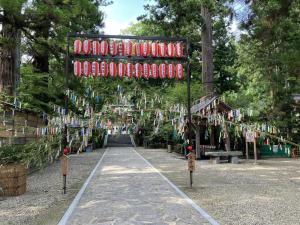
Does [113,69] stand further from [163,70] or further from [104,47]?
[163,70]

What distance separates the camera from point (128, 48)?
55.6 feet

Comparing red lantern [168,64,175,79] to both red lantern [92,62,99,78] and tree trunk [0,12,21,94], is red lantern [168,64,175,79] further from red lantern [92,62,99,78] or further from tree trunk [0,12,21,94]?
tree trunk [0,12,21,94]

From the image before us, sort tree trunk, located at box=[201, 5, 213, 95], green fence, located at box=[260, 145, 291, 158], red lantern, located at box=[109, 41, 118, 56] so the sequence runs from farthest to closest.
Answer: green fence, located at box=[260, 145, 291, 158], tree trunk, located at box=[201, 5, 213, 95], red lantern, located at box=[109, 41, 118, 56]

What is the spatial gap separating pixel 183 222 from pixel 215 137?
76.4 feet

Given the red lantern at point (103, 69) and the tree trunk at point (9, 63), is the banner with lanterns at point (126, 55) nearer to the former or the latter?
the red lantern at point (103, 69)

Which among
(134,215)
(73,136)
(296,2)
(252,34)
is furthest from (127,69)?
(134,215)

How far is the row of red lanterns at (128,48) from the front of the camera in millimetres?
16719

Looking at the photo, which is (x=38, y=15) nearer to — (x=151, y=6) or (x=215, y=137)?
(x=151, y=6)

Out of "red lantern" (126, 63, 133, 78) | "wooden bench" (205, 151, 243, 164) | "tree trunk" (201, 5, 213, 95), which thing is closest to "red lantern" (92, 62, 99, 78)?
"red lantern" (126, 63, 133, 78)

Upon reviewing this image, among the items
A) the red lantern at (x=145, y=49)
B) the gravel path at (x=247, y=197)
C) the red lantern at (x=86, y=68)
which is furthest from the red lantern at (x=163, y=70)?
the gravel path at (x=247, y=197)

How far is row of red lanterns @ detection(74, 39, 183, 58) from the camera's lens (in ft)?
54.9

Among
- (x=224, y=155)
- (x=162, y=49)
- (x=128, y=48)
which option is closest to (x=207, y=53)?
(x=224, y=155)

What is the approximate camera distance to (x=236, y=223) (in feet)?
25.1

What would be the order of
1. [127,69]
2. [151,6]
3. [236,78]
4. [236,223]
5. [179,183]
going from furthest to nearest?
[236,78]
[151,6]
[127,69]
[179,183]
[236,223]
